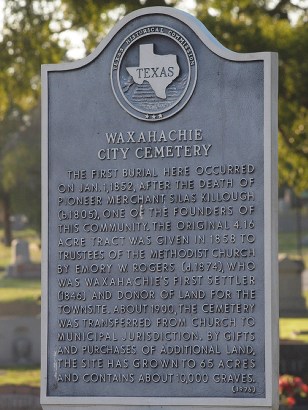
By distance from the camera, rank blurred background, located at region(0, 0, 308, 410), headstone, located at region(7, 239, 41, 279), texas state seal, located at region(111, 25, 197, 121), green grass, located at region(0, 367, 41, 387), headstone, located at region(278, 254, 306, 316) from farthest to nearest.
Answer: headstone, located at region(7, 239, 41, 279) → headstone, located at region(278, 254, 306, 316) → green grass, located at region(0, 367, 41, 387) → blurred background, located at region(0, 0, 308, 410) → texas state seal, located at region(111, 25, 197, 121)

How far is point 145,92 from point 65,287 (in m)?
1.74

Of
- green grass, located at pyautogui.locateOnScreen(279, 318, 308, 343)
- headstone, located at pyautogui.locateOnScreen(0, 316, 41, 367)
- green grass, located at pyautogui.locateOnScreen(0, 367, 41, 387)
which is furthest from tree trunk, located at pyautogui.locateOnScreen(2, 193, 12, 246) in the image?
green grass, located at pyautogui.locateOnScreen(0, 367, 41, 387)

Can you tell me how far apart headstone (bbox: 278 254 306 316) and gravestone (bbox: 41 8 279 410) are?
1991 cm

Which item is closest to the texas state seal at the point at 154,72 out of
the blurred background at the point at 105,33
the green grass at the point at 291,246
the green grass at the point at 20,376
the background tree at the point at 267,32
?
the blurred background at the point at 105,33

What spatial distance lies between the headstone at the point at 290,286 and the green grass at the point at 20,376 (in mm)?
7965

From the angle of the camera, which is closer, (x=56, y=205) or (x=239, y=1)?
(x=56, y=205)

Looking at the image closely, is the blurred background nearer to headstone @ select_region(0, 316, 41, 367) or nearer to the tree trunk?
headstone @ select_region(0, 316, 41, 367)

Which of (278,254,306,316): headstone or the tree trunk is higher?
the tree trunk

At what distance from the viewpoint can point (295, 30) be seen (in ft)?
68.3

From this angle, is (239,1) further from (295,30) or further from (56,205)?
(56,205)

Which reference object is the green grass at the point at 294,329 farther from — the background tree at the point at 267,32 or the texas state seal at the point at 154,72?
the texas state seal at the point at 154,72

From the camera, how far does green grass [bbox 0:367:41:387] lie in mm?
23078

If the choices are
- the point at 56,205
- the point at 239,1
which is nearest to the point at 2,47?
the point at 239,1

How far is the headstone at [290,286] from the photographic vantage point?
3103cm
